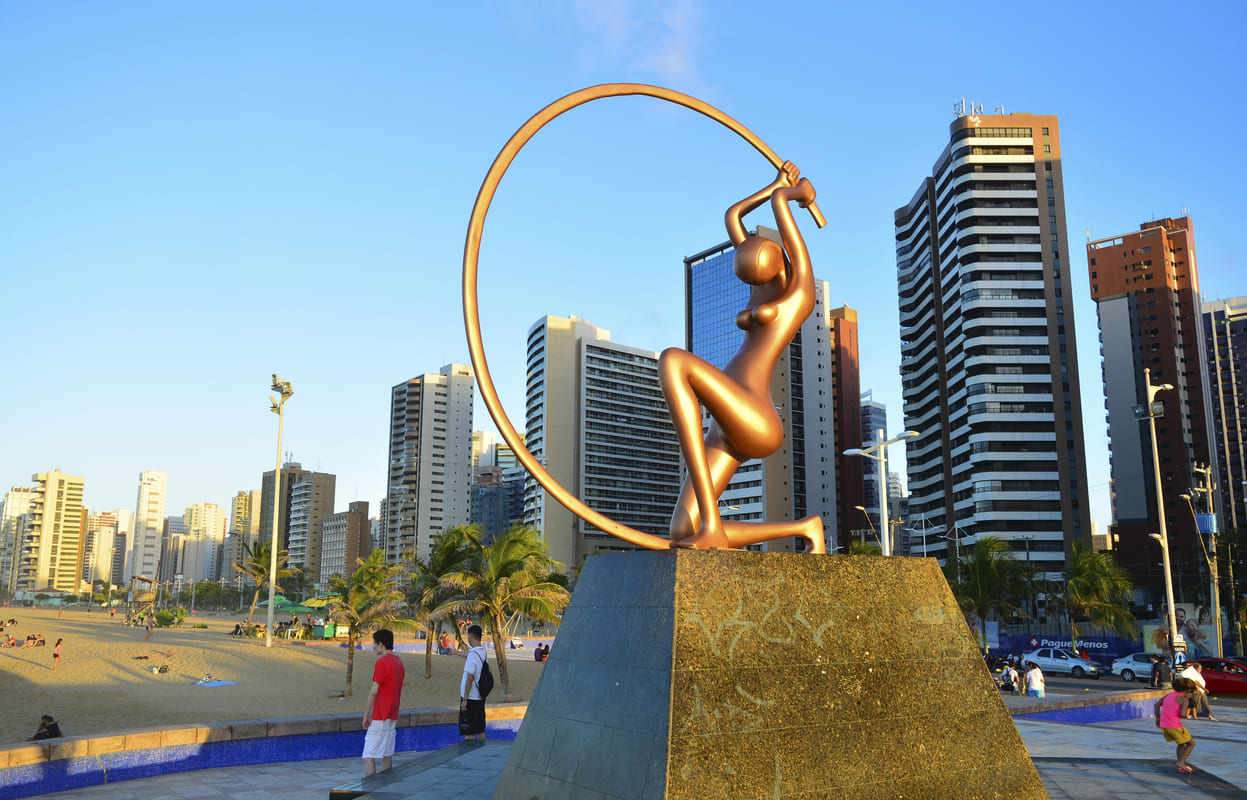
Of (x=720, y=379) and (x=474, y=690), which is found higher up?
(x=720, y=379)

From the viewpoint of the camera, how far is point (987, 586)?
1711 inches

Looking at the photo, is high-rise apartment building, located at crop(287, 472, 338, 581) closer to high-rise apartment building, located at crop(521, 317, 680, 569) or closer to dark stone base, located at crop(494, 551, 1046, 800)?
high-rise apartment building, located at crop(521, 317, 680, 569)

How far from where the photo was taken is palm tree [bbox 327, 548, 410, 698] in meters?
28.1

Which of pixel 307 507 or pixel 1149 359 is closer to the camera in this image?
pixel 1149 359

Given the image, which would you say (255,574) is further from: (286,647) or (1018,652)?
(1018,652)

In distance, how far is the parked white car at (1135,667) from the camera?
32.2 metres

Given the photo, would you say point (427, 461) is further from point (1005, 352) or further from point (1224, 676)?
point (1224, 676)

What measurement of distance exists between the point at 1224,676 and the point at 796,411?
91878mm

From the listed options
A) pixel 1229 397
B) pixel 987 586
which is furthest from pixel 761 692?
pixel 1229 397

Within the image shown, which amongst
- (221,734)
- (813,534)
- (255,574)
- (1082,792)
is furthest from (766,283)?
(255,574)

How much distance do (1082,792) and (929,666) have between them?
2548mm

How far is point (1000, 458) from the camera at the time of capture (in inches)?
3142

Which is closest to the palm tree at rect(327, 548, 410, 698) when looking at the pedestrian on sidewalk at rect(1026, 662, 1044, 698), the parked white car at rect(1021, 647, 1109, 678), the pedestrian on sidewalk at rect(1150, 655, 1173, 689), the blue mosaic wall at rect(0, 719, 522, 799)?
the blue mosaic wall at rect(0, 719, 522, 799)

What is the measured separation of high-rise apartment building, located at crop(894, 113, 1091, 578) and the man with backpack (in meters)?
76.0
